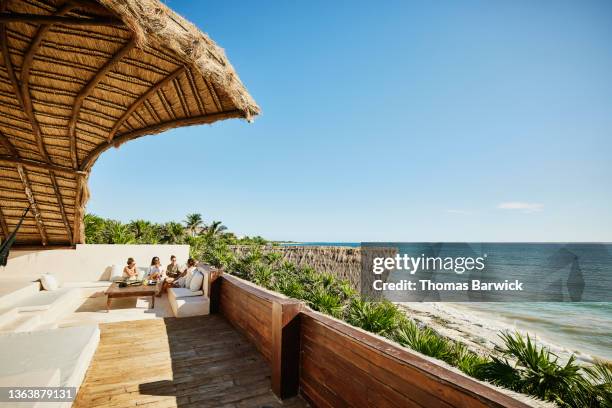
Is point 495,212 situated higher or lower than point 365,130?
lower

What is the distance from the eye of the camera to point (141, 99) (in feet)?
11.5

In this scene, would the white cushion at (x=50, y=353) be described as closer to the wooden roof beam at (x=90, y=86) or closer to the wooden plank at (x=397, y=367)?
the wooden plank at (x=397, y=367)

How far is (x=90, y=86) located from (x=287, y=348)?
12.1 feet

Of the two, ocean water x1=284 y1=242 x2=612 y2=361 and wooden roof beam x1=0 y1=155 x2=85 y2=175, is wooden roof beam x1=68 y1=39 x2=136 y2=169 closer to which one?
wooden roof beam x1=0 y1=155 x2=85 y2=175

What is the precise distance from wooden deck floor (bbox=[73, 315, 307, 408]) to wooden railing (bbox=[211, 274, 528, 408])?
0.92 ft

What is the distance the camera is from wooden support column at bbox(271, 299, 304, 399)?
254 cm

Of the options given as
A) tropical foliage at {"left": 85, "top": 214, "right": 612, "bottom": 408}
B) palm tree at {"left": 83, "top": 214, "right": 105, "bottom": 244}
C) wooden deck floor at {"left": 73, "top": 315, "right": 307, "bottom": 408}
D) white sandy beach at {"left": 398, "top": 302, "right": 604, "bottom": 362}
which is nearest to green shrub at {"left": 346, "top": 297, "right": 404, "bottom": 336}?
tropical foliage at {"left": 85, "top": 214, "right": 612, "bottom": 408}

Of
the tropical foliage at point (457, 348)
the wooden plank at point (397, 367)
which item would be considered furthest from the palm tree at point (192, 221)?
the wooden plank at point (397, 367)

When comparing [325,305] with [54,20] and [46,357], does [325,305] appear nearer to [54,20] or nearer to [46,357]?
[46,357]

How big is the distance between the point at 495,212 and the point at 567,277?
60.7 ft

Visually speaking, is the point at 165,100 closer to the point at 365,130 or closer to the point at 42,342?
the point at 42,342

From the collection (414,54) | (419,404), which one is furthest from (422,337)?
(414,54)

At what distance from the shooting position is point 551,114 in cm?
1681

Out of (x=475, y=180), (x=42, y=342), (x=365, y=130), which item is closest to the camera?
(x=42, y=342)
